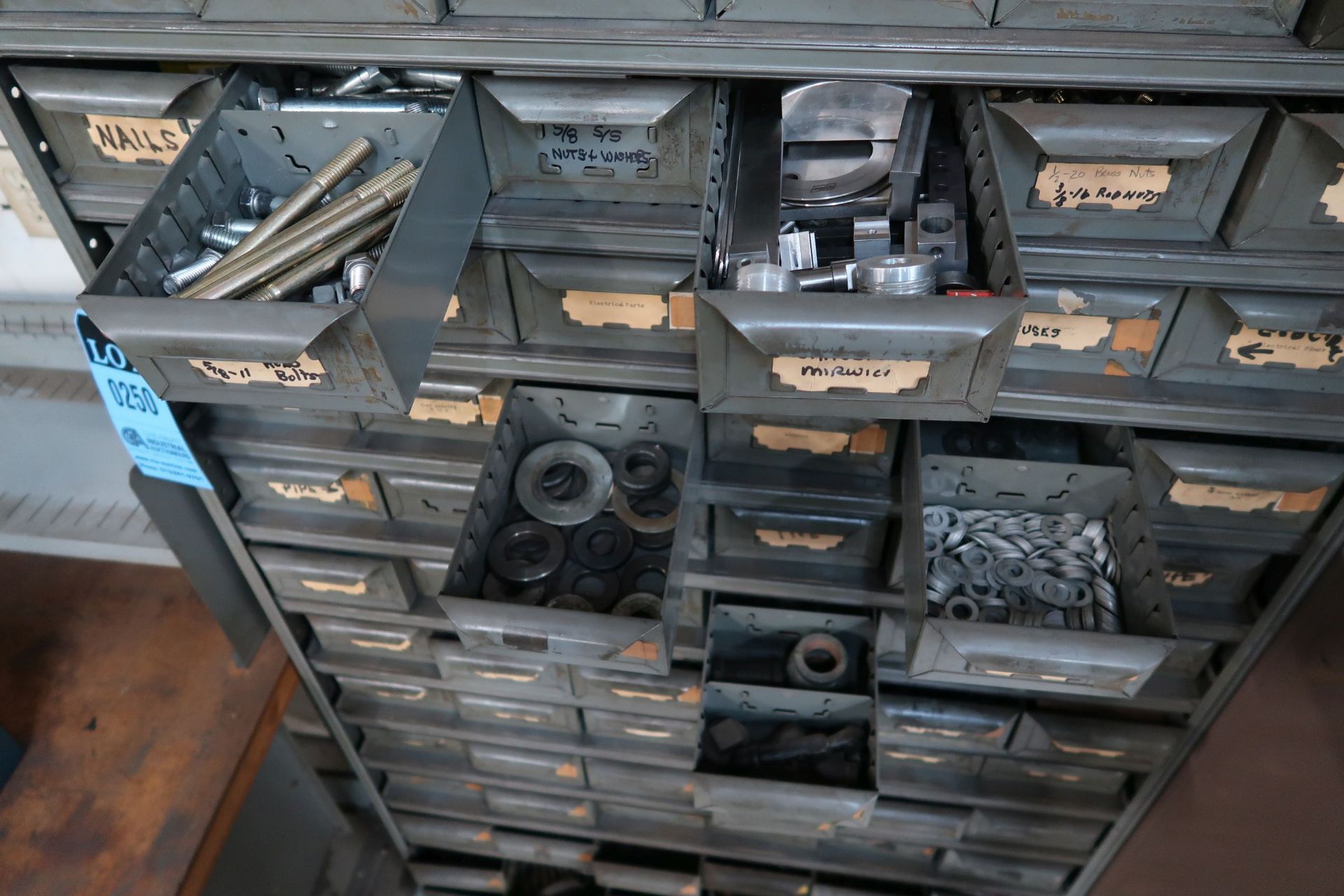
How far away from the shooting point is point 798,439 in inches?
47.9

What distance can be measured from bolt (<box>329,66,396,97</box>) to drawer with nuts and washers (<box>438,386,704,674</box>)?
0.41m

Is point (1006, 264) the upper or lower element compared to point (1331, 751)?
upper

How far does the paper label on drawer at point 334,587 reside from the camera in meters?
1.46

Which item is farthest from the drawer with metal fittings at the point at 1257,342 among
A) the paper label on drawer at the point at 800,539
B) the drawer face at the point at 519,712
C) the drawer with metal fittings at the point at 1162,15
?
the drawer face at the point at 519,712

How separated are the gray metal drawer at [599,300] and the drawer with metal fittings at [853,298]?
0.15 m

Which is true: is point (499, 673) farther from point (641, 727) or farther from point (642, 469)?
point (642, 469)

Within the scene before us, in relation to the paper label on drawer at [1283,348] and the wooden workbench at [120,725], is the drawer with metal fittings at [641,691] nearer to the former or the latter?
the wooden workbench at [120,725]

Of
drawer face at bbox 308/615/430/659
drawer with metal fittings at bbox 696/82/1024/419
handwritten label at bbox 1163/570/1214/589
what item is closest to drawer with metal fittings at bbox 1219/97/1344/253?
drawer with metal fittings at bbox 696/82/1024/419

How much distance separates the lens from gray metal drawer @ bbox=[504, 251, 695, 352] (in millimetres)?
1031

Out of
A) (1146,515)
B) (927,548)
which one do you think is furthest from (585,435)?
(1146,515)

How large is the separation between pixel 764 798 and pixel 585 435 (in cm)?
59

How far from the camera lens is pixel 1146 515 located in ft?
3.44

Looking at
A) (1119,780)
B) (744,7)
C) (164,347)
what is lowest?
(1119,780)

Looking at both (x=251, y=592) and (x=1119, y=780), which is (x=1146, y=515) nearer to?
(x=1119, y=780)
